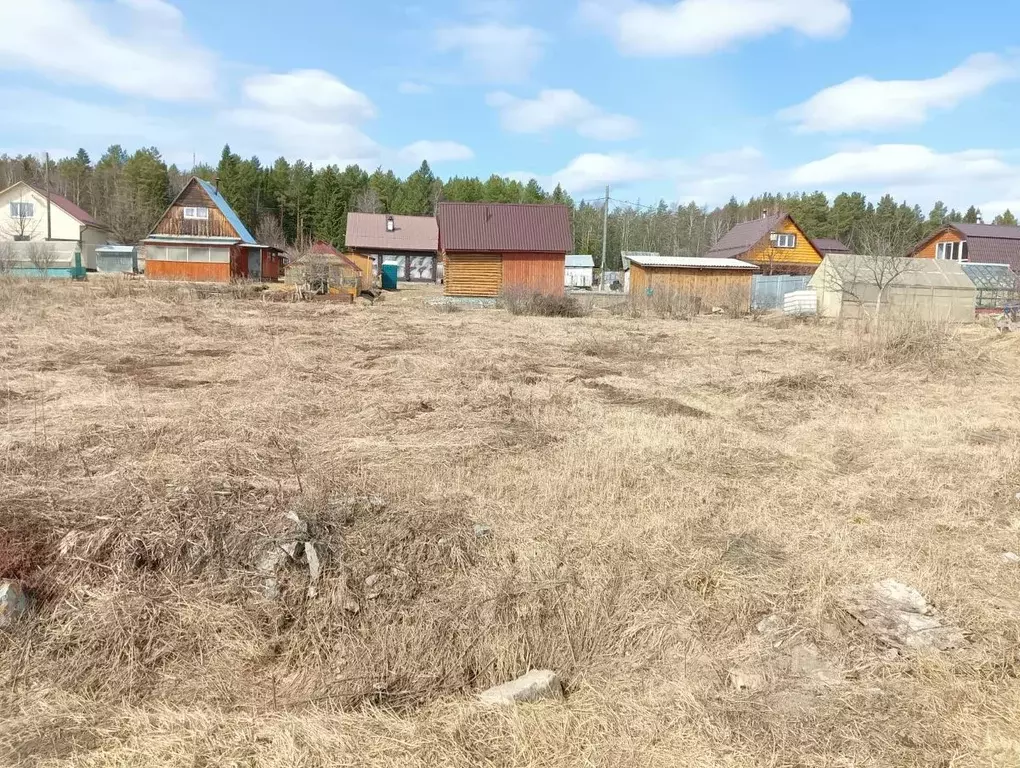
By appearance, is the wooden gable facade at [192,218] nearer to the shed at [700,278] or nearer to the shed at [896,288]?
the shed at [700,278]

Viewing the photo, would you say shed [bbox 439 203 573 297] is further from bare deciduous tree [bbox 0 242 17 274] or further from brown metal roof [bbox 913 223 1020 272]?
brown metal roof [bbox 913 223 1020 272]

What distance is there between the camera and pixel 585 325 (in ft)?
76.5

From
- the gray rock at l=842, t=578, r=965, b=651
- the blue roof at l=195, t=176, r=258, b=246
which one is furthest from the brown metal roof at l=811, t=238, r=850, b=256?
the gray rock at l=842, t=578, r=965, b=651

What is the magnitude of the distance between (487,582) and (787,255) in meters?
48.7

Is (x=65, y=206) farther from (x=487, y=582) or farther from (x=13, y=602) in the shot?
(x=487, y=582)

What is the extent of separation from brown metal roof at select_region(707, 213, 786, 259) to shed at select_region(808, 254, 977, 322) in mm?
17585

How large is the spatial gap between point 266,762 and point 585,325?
20.9 metres

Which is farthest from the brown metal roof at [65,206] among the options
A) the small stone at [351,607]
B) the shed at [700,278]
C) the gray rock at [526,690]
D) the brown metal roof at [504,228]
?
the gray rock at [526,690]

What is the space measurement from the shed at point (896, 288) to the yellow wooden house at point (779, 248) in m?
16.4

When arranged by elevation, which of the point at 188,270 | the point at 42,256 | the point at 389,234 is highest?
the point at 389,234

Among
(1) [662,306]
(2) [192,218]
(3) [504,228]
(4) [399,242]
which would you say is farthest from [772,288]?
(2) [192,218]

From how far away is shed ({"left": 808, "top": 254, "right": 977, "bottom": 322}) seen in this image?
92.9 feet

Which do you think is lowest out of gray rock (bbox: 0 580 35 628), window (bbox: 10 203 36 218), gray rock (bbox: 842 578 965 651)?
gray rock (bbox: 842 578 965 651)

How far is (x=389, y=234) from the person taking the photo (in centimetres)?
5591
